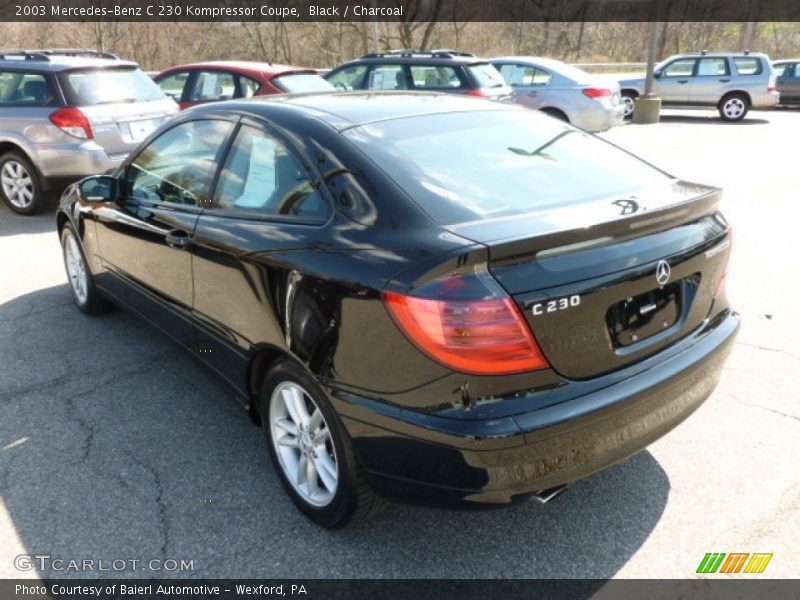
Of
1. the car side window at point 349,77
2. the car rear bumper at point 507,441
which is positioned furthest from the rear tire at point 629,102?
the car rear bumper at point 507,441

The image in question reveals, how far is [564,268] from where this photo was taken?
2.14 meters

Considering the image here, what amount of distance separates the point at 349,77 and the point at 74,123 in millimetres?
5786

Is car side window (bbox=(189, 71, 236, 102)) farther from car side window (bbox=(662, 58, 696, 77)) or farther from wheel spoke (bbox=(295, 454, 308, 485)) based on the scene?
car side window (bbox=(662, 58, 696, 77))

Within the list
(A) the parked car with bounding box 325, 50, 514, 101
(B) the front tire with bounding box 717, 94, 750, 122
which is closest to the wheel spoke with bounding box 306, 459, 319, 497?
(A) the parked car with bounding box 325, 50, 514, 101

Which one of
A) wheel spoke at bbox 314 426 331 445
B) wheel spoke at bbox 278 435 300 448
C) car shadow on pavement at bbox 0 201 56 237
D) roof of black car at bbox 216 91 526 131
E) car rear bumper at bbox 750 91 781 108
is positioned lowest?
car shadow on pavement at bbox 0 201 56 237

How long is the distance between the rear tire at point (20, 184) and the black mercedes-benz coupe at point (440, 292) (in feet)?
18.3

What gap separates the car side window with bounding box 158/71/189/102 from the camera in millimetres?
10602

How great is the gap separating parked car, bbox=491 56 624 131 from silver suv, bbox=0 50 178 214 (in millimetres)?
7913

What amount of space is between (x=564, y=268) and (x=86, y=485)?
2246 millimetres

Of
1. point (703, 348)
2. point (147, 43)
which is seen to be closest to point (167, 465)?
point (703, 348)

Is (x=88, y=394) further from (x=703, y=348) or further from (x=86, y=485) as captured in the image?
(x=703, y=348)

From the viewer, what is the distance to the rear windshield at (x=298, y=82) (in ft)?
30.8

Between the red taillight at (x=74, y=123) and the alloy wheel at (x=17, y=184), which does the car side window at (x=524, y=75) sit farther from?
the alloy wheel at (x=17, y=184)

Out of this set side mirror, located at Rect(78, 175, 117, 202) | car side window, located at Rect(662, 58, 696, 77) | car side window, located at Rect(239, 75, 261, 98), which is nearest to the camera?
side mirror, located at Rect(78, 175, 117, 202)
